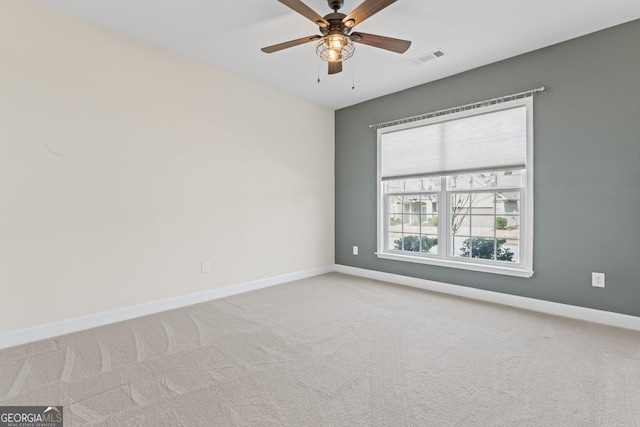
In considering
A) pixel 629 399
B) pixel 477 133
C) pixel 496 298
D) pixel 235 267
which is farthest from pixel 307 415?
pixel 477 133

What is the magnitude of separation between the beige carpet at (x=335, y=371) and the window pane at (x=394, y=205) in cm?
172

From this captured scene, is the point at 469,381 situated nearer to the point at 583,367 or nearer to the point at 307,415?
the point at 583,367

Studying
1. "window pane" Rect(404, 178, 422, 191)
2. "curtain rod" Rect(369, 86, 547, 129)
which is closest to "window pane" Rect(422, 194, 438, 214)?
"window pane" Rect(404, 178, 422, 191)

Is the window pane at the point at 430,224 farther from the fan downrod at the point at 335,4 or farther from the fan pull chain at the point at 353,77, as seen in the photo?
A: the fan downrod at the point at 335,4

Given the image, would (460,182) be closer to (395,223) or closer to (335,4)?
(395,223)

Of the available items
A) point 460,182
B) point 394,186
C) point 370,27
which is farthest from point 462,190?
point 370,27

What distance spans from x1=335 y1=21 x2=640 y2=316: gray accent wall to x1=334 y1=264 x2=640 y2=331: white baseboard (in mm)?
57

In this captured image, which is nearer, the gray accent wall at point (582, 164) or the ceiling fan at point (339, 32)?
the ceiling fan at point (339, 32)

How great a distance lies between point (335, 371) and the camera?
6.75ft

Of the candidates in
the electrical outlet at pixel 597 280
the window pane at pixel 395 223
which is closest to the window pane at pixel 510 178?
the electrical outlet at pixel 597 280

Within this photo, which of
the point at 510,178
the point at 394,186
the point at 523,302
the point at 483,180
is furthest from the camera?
the point at 394,186

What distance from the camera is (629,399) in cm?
176

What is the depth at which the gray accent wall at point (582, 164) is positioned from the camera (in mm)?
2752

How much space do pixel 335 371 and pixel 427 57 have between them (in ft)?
10.5
